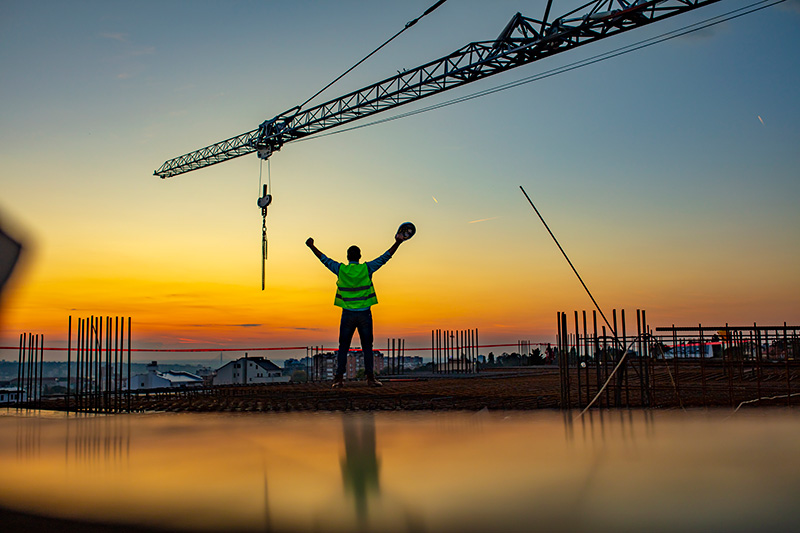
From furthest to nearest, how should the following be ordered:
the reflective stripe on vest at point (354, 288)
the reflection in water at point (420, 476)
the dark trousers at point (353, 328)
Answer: the dark trousers at point (353, 328) → the reflective stripe on vest at point (354, 288) → the reflection in water at point (420, 476)

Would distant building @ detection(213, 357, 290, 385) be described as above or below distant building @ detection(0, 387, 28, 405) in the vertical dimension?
below

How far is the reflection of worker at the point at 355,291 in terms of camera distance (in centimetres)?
1067

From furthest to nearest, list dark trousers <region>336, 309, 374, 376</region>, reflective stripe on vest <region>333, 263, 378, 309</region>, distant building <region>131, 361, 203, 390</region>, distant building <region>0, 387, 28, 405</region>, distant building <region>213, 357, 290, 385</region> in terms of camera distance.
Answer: distant building <region>213, 357, 290, 385</region> < distant building <region>131, 361, 203, 390</region> < distant building <region>0, 387, 28, 405</region> < dark trousers <region>336, 309, 374, 376</region> < reflective stripe on vest <region>333, 263, 378, 309</region>

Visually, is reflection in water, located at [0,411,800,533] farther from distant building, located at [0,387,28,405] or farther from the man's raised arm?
distant building, located at [0,387,28,405]

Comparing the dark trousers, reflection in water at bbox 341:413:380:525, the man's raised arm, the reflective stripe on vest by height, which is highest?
the man's raised arm

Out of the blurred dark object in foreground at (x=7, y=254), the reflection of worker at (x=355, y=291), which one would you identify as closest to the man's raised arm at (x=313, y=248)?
the reflection of worker at (x=355, y=291)

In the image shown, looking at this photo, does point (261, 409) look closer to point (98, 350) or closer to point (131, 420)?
point (131, 420)

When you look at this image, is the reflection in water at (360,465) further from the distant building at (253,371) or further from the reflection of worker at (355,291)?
the distant building at (253,371)

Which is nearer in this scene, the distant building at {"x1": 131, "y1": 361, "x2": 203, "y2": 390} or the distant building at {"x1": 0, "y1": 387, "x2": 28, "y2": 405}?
the distant building at {"x1": 0, "y1": 387, "x2": 28, "y2": 405}

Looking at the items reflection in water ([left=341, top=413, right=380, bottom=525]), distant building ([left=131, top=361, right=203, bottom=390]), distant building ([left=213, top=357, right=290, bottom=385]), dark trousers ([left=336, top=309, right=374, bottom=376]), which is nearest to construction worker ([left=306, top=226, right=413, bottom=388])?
dark trousers ([left=336, top=309, right=374, bottom=376])

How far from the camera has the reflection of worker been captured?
35.0 ft

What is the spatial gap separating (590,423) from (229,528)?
6546 millimetres

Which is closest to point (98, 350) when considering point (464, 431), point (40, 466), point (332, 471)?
point (40, 466)

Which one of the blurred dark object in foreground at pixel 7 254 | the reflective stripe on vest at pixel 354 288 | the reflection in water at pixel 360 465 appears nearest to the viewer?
the blurred dark object in foreground at pixel 7 254
